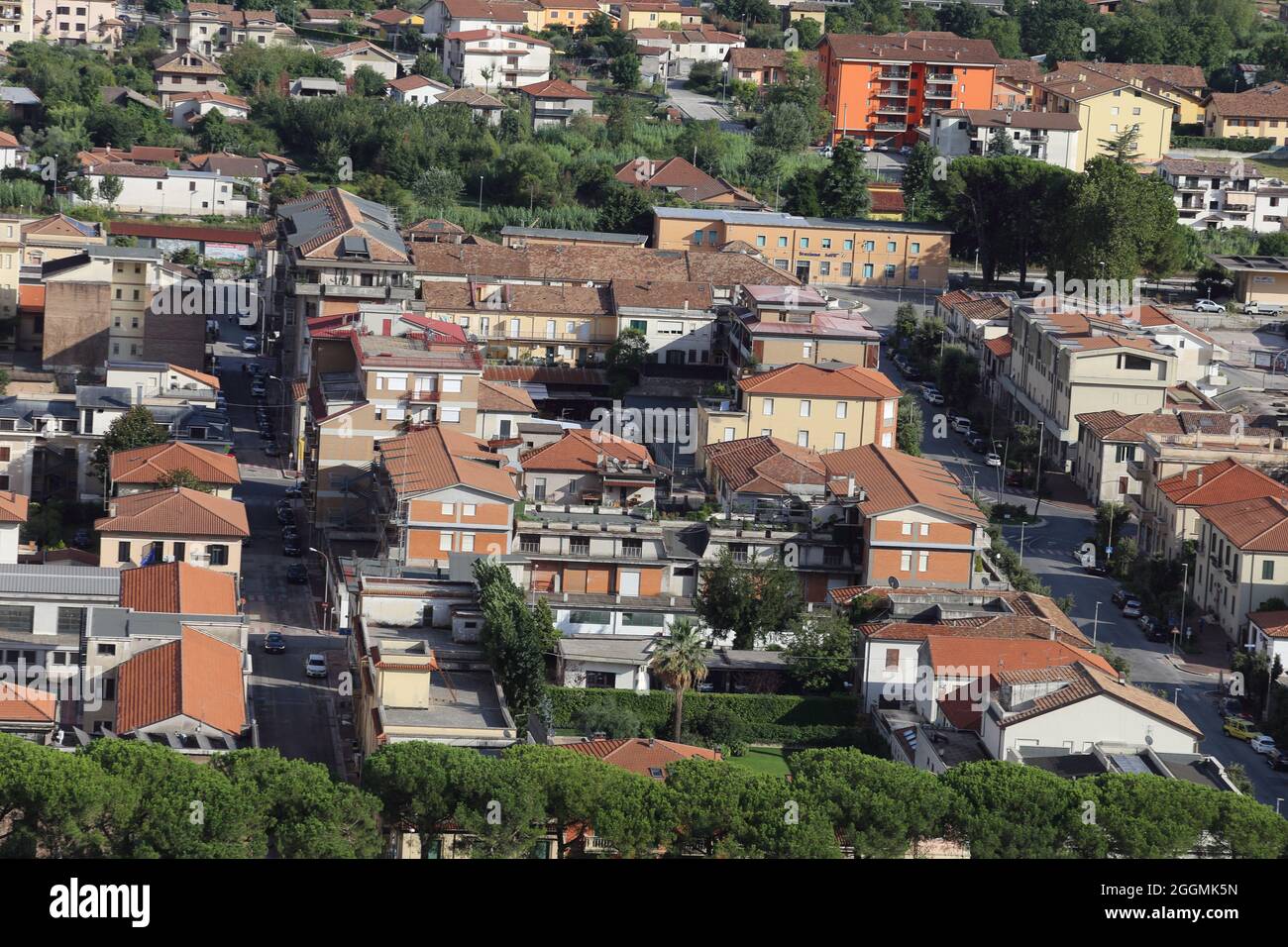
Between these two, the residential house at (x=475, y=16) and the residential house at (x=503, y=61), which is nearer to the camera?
the residential house at (x=503, y=61)

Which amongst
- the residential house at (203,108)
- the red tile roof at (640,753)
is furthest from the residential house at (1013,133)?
the red tile roof at (640,753)

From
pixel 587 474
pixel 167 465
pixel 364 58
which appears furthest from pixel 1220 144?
pixel 167 465

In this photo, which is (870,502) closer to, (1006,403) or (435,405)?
(435,405)

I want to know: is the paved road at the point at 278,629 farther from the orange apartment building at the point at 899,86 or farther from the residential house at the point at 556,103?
the orange apartment building at the point at 899,86

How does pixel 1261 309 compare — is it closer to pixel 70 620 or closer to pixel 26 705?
pixel 70 620

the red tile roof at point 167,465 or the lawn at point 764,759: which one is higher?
the red tile roof at point 167,465
